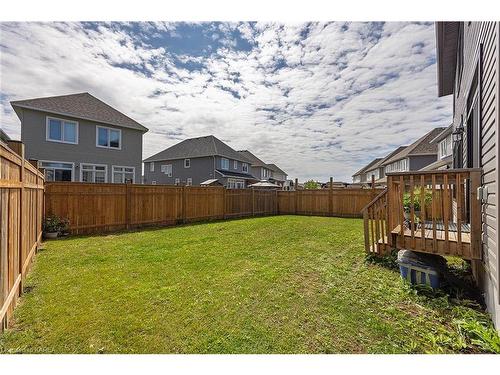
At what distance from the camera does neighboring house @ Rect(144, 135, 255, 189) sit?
24.3 meters

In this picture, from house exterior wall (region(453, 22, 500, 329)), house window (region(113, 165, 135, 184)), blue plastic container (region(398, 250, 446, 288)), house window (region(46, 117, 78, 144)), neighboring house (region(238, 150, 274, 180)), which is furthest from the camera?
neighboring house (region(238, 150, 274, 180))

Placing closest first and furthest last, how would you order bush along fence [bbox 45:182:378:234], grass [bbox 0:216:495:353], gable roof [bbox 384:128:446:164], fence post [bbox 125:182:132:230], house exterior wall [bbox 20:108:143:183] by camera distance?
1. grass [bbox 0:216:495:353]
2. bush along fence [bbox 45:182:378:234]
3. fence post [bbox 125:182:132:230]
4. house exterior wall [bbox 20:108:143:183]
5. gable roof [bbox 384:128:446:164]

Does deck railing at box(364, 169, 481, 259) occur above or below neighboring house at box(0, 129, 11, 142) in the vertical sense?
below

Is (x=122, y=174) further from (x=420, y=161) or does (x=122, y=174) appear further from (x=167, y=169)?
(x=420, y=161)

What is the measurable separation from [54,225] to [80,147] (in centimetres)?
853

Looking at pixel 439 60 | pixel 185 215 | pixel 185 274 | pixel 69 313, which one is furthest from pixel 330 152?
pixel 69 313

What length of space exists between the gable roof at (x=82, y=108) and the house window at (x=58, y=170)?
9.07 ft

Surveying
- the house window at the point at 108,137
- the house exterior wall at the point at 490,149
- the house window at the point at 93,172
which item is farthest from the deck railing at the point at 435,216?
the house window at the point at 108,137

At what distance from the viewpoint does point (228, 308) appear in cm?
309

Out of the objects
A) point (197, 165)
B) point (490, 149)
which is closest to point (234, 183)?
point (197, 165)

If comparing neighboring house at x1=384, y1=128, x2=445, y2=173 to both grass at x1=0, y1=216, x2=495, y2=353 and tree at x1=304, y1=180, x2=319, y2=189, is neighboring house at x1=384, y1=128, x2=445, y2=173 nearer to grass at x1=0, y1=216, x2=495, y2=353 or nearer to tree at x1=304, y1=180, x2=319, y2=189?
tree at x1=304, y1=180, x2=319, y2=189

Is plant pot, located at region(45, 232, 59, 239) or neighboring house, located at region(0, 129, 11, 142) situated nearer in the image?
neighboring house, located at region(0, 129, 11, 142)

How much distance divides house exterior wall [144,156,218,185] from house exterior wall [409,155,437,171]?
70.2 feet

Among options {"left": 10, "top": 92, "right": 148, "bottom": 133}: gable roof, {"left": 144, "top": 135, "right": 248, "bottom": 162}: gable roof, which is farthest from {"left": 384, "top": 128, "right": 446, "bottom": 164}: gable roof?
{"left": 10, "top": 92, "right": 148, "bottom": 133}: gable roof
